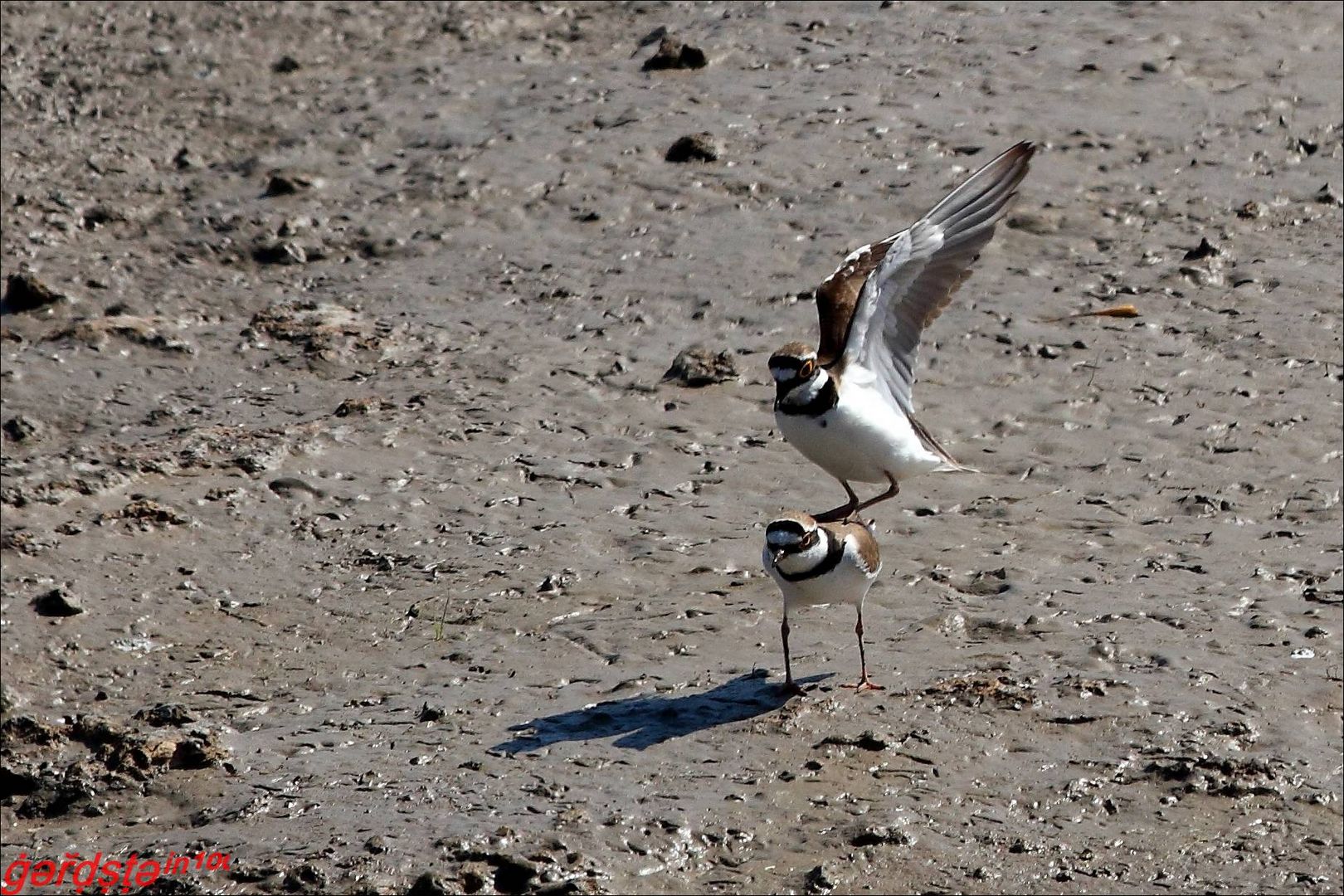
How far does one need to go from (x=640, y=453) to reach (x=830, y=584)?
2.74 metres

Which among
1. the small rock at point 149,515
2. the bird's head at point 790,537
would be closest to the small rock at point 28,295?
the small rock at point 149,515

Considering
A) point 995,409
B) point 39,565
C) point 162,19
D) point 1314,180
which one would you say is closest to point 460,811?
point 39,565

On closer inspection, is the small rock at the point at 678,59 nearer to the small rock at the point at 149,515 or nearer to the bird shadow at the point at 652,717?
the small rock at the point at 149,515

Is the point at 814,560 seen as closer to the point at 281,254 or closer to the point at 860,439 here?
Answer: the point at 860,439

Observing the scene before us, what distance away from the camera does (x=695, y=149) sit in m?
13.0

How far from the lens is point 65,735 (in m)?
7.98

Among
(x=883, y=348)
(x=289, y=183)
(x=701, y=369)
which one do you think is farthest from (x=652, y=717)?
(x=289, y=183)

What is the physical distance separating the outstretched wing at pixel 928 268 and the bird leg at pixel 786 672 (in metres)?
1.21

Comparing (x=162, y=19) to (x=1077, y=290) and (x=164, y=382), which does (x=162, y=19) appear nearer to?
(x=164, y=382)

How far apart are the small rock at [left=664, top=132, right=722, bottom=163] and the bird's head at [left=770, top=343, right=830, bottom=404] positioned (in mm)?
5223

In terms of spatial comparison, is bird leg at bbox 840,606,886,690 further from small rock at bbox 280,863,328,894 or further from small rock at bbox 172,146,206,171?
small rock at bbox 172,146,206,171

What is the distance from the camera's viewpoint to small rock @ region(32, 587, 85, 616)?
8.89 m

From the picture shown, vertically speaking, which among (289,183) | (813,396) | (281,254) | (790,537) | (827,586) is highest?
(813,396)

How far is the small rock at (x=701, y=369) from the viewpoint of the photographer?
1076 cm
